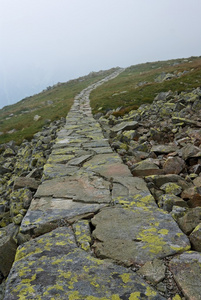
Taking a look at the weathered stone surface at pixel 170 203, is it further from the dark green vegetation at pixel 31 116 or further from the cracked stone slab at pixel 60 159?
the dark green vegetation at pixel 31 116

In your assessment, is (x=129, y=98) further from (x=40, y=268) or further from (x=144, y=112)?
(x=40, y=268)

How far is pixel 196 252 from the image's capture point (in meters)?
2.75

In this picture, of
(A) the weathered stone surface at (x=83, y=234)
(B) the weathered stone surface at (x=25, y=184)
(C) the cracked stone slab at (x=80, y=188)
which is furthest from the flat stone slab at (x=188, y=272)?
(B) the weathered stone surface at (x=25, y=184)

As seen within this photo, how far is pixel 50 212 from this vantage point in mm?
3982

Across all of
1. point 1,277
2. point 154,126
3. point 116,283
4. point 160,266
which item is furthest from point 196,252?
point 154,126

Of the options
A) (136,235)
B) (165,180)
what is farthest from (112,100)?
(136,235)

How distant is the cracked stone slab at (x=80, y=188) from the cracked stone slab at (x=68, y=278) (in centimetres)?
142

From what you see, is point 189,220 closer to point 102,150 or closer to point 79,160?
point 79,160

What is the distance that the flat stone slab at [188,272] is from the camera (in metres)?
2.23

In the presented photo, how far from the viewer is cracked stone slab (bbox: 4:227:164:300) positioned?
2.26m

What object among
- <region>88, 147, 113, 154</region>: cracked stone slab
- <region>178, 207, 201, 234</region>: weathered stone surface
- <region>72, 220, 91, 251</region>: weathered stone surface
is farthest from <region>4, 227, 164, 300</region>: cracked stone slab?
<region>88, 147, 113, 154</region>: cracked stone slab

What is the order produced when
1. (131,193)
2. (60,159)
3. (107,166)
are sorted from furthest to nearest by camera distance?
(60,159) → (107,166) → (131,193)

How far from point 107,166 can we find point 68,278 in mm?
3699

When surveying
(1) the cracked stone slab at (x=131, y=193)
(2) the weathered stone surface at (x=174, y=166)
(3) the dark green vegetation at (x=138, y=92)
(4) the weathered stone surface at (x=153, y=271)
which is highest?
(3) the dark green vegetation at (x=138, y=92)
